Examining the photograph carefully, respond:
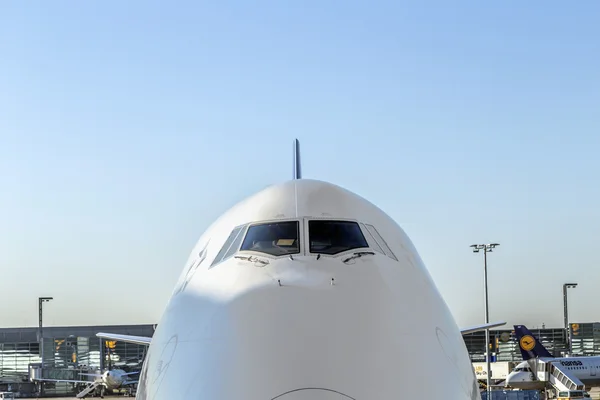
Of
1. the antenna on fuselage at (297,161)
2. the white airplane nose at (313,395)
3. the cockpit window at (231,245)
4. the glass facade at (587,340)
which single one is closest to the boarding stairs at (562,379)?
the glass facade at (587,340)

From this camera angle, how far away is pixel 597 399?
76.2 m

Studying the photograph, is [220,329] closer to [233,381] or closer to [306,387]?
[233,381]

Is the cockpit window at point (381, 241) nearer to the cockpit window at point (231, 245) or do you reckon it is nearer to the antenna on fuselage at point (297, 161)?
the cockpit window at point (231, 245)

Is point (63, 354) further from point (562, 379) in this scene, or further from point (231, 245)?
point (231, 245)

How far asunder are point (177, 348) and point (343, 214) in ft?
9.48

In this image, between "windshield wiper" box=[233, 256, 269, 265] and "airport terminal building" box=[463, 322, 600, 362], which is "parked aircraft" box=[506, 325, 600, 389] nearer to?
"airport terminal building" box=[463, 322, 600, 362]

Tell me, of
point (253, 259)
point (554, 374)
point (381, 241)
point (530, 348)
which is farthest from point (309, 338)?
point (530, 348)

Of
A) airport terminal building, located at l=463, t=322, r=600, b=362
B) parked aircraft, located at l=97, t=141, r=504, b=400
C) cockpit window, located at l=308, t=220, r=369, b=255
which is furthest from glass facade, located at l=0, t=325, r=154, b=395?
cockpit window, located at l=308, t=220, r=369, b=255

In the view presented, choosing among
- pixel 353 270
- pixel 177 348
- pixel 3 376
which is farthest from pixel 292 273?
pixel 3 376

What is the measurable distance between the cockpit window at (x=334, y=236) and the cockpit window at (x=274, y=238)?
0.20 metres

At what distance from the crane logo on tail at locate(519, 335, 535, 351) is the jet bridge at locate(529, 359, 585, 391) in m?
1.37

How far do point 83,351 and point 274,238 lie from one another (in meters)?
104

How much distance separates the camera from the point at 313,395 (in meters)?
7.21

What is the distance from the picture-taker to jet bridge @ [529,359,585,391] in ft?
226
